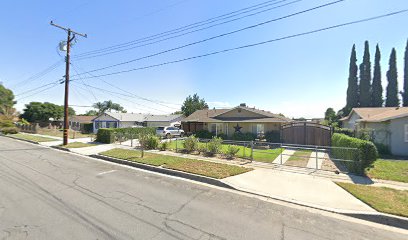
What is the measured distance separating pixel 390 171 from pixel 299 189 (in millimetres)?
5947

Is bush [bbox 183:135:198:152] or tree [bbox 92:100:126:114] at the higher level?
tree [bbox 92:100:126:114]

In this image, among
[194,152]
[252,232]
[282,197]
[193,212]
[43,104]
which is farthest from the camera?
[43,104]

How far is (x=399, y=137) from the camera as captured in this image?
15844 millimetres

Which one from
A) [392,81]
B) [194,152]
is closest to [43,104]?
[194,152]

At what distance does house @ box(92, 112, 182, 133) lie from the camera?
42.1 meters

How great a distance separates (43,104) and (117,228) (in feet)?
211

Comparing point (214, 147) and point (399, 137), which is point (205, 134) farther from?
point (399, 137)

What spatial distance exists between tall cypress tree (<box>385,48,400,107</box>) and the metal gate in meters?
36.1

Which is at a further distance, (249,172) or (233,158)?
(233,158)

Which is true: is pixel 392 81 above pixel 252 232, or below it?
above

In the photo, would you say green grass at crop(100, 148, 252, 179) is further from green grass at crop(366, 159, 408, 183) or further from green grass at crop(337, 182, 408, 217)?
green grass at crop(366, 159, 408, 183)

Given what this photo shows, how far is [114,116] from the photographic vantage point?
42.9 metres

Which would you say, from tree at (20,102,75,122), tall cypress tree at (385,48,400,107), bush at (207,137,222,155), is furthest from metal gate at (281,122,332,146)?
tree at (20,102,75,122)

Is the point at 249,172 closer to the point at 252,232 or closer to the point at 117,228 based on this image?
the point at 252,232
